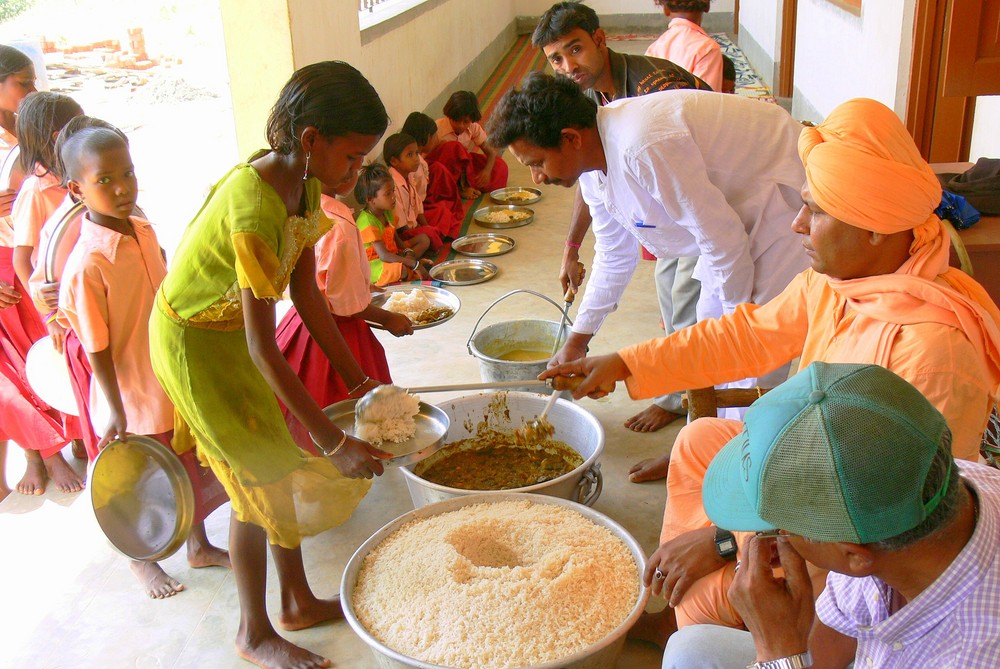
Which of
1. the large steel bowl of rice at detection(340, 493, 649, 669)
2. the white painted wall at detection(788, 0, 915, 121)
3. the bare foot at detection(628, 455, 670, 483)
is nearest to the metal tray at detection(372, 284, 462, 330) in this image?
the bare foot at detection(628, 455, 670, 483)

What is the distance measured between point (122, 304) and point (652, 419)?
6.59ft

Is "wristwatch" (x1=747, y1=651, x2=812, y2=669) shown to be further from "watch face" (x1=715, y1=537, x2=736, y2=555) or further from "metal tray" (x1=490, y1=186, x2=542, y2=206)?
"metal tray" (x1=490, y1=186, x2=542, y2=206)

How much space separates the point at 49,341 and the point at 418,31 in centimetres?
525

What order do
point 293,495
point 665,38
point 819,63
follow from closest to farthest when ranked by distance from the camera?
1. point 293,495
2. point 665,38
3. point 819,63

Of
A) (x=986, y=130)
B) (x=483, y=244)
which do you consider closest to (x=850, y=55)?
(x=986, y=130)

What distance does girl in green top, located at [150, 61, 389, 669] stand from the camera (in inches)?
74.4

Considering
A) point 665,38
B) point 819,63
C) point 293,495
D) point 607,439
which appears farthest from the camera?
point 819,63

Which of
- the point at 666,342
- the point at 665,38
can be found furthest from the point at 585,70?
the point at 666,342

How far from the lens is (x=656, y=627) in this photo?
224cm

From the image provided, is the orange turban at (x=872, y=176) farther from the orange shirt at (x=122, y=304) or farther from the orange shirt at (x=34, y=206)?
the orange shirt at (x=34, y=206)

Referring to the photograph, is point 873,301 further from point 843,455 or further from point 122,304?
point 122,304

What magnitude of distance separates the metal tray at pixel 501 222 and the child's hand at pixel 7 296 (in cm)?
349

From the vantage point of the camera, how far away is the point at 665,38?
14.9ft

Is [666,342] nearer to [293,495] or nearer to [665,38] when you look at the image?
[293,495]
